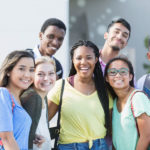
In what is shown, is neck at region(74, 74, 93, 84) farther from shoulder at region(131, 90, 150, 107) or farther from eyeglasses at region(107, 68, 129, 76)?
shoulder at region(131, 90, 150, 107)

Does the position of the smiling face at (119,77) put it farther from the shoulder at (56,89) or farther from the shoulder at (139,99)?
the shoulder at (56,89)

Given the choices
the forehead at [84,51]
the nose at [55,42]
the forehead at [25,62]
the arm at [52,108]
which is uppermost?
Result: the nose at [55,42]

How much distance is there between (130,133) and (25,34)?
3.18 metres

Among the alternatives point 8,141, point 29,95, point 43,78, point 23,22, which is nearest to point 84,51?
point 43,78

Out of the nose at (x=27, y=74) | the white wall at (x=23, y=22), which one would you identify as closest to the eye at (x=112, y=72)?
the nose at (x=27, y=74)

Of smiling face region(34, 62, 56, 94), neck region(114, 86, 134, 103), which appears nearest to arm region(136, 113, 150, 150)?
neck region(114, 86, 134, 103)

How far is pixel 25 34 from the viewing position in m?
5.27

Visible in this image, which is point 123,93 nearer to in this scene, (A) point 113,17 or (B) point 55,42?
(B) point 55,42

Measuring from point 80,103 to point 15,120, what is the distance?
0.79m

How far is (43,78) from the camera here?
2.82 m

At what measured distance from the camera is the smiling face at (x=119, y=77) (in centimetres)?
293

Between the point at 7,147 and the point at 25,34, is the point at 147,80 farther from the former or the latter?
the point at 25,34

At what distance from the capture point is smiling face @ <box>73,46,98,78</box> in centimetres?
295

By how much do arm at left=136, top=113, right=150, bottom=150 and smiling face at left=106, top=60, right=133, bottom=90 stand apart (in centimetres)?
40
